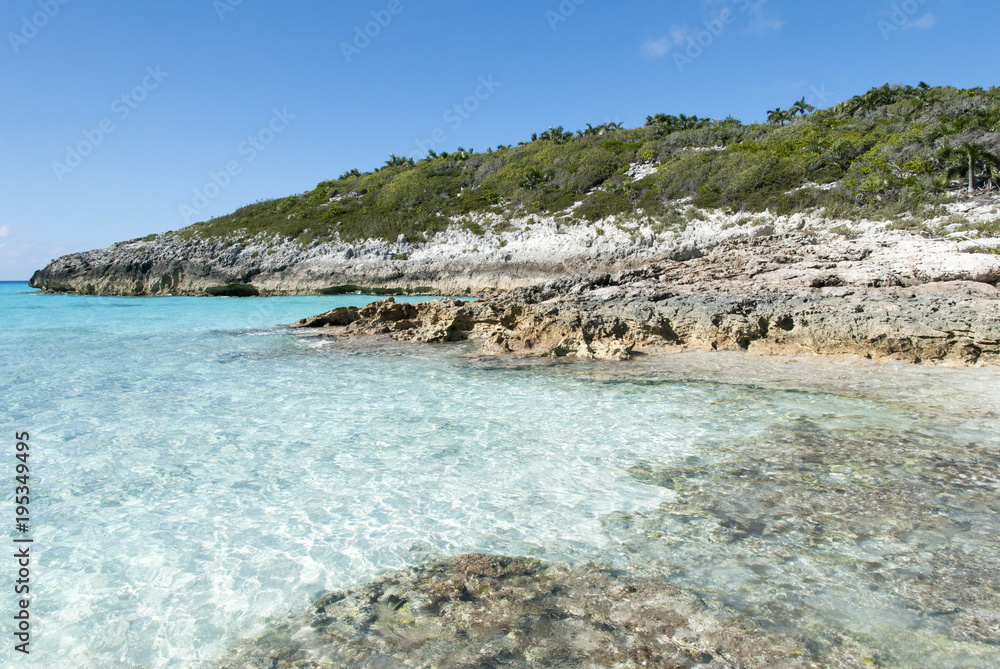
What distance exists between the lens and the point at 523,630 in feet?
8.32

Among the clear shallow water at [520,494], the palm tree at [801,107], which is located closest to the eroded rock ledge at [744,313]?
the clear shallow water at [520,494]

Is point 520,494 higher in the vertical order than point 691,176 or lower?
lower

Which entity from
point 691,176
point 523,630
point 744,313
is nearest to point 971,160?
point 691,176

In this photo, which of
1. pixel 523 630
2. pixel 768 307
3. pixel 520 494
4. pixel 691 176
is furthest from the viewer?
pixel 691 176

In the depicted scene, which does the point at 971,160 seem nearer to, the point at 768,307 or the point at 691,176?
the point at 691,176

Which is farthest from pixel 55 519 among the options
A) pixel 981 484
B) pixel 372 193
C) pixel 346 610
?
pixel 372 193

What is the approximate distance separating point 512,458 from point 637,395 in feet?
8.98

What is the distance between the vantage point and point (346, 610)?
275 centimetres

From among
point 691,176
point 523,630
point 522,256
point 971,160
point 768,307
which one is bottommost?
point 523,630

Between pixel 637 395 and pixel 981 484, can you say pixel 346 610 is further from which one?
pixel 637 395

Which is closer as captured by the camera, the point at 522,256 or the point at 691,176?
the point at 522,256

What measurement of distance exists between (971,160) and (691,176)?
13.3 m

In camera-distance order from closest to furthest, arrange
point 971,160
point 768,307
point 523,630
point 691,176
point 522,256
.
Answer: point 523,630
point 768,307
point 971,160
point 522,256
point 691,176

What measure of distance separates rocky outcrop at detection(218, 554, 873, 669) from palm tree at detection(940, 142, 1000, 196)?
26.8 meters
